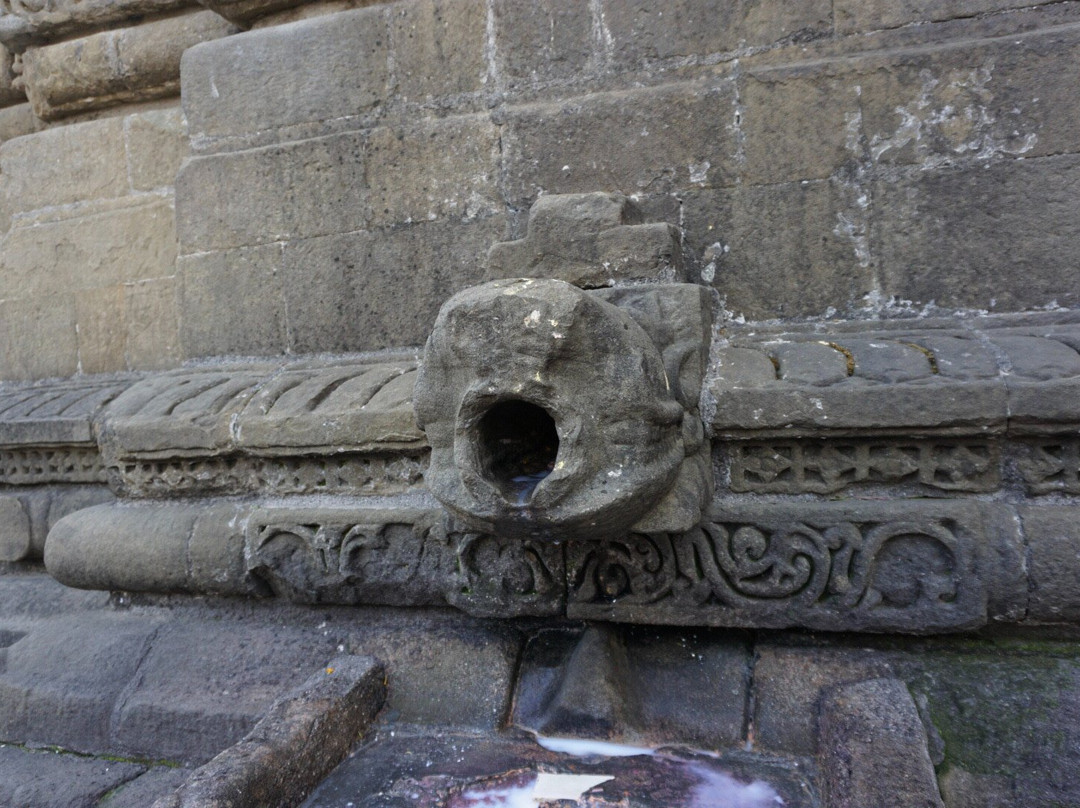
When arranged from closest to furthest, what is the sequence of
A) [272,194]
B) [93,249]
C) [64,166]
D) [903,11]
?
1. [903,11]
2. [272,194]
3. [93,249]
4. [64,166]

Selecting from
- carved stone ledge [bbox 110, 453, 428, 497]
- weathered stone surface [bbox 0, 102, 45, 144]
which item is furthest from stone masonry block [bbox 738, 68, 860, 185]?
weathered stone surface [bbox 0, 102, 45, 144]

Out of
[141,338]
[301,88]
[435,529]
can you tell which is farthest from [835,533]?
[141,338]

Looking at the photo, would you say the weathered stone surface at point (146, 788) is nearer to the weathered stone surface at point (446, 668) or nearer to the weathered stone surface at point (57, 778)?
the weathered stone surface at point (57, 778)

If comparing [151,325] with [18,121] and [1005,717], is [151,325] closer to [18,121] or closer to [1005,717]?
[18,121]

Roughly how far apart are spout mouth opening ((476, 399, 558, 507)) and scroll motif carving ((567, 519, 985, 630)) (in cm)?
26

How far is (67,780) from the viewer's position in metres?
2.00

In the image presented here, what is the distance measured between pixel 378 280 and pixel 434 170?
0.40 meters

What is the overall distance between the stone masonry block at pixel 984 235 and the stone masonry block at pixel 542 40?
101 centimetres

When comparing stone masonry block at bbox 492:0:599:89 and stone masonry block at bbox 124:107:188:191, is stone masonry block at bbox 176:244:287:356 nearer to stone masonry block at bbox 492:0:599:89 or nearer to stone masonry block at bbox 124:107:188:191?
stone masonry block at bbox 124:107:188:191

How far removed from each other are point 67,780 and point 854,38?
2.92 metres

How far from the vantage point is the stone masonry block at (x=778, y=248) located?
86.4 inches

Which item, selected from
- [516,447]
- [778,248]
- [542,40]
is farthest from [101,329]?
[778,248]

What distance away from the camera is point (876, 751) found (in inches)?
55.8

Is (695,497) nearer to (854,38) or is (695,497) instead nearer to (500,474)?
(500,474)
